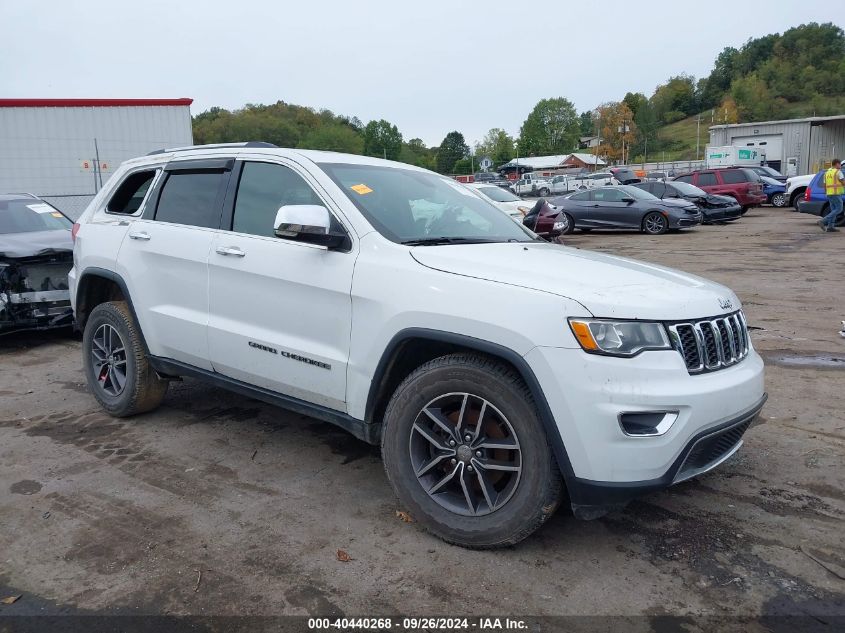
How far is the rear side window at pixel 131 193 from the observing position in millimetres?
4996

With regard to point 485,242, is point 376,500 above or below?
below

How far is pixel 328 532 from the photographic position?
3.43 meters

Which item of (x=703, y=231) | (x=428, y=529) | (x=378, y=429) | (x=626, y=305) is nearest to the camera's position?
(x=626, y=305)

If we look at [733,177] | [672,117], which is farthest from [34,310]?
[672,117]

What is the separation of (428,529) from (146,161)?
3430 millimetres

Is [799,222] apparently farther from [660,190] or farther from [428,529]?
[428,529]

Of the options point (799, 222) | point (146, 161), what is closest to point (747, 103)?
point (799, 222)

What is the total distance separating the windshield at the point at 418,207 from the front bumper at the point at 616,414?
120 centimetres

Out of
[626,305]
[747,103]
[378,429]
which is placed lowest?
[378,429]

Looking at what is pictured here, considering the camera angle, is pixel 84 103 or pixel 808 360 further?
pixel 84 103

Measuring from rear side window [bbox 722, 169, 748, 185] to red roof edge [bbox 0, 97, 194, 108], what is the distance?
18.6 m

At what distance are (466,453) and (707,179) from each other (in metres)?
24.6

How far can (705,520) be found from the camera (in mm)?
3484

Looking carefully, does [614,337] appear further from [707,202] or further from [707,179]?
[707,179]
